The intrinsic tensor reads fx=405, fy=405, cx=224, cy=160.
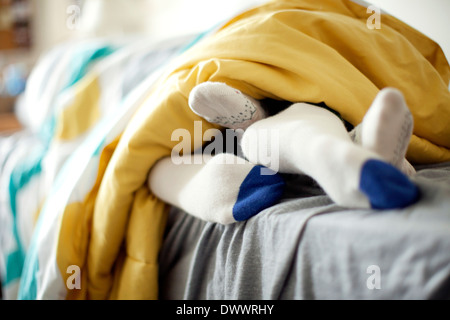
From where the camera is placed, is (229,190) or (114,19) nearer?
(229,190)

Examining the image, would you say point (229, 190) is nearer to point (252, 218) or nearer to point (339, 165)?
point (252, 218)

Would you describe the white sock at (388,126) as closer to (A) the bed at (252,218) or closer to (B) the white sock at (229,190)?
(A) the bed at (252,218)

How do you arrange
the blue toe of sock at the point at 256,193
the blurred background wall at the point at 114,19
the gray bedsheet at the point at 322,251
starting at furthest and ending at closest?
the blurred background wall at the point at 114,19
the blue toe of sock at the point at 256,193
the gray bedsheet at the point at 322,251

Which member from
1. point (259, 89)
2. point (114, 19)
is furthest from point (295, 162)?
point (114, 19)

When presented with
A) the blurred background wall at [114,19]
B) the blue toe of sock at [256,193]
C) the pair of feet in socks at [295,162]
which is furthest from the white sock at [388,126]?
the blurred background wall at [114,19]

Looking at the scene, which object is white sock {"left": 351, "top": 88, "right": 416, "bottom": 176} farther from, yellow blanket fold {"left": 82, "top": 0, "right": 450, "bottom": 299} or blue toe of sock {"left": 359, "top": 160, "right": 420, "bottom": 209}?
yellow blanket fold {"left": 82, "top": 0, "right": 450, "bottom": 299}

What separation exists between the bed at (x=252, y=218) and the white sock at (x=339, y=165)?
0.02 m

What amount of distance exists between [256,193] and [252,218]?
4 cm

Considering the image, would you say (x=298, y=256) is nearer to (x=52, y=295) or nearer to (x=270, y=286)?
(x=270, y=286)

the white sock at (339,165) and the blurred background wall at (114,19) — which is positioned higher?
the blurred background wall at (114,19)

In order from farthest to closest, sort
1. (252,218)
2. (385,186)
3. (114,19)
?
(114,19) < (252,218) < (385,186)

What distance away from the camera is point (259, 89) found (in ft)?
2.15

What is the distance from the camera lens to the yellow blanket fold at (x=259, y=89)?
2.06ft

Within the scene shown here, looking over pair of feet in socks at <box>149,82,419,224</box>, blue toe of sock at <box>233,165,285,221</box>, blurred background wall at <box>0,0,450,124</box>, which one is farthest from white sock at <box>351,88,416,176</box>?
blurred background wall at <box>0,0,450,124</box>
